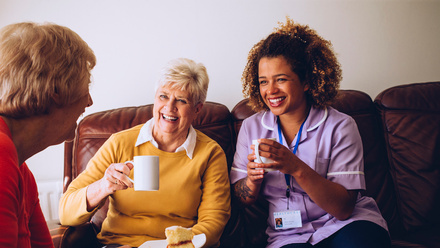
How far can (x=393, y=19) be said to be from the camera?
2.44 meters

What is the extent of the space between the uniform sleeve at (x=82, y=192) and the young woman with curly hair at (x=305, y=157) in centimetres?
63

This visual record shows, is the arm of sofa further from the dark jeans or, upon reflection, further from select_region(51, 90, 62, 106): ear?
the dark jeans

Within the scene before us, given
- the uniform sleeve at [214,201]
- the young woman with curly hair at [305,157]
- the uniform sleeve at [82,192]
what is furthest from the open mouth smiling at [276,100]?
the uniform sleeve at [82,192]

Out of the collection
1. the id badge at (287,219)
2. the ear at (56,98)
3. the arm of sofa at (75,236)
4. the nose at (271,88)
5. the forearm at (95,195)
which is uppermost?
the ear at (56,98)

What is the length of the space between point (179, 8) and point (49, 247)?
1.71 m

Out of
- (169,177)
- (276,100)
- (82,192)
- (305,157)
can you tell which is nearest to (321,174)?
(305,157)

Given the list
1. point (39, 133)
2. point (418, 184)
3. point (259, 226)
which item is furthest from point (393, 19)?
point (39, 133)

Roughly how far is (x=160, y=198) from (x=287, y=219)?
1.97ft

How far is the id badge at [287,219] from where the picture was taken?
5.19 feet

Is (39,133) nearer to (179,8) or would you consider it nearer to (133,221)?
(133,221)

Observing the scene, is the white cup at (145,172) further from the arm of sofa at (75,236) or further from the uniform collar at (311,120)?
the uniform collar at (311,120)

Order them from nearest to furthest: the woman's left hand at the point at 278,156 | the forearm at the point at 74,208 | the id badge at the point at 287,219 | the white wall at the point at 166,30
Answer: the woman's left hand at the point at 278,156
the forearm at the point at 74,208
the id badge at the point at 287,219
the white wall at the point at 166,30

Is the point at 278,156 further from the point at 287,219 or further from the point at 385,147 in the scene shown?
the point at 385,147

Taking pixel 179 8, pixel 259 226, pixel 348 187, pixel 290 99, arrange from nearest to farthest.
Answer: pixel 348 187 → pixel 290 99 → pixel 259 226 → pixel 179 8
